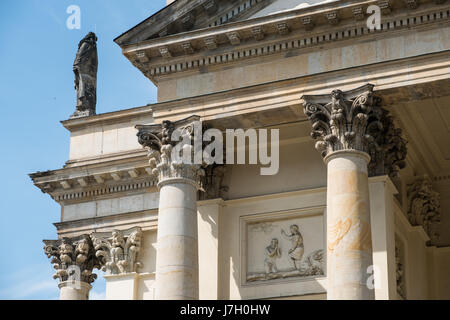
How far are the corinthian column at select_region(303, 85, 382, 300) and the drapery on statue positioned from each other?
1189 cm

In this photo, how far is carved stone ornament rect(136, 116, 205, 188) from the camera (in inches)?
1113

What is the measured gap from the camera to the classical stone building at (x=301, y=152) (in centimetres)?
2667

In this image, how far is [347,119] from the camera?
26734mm

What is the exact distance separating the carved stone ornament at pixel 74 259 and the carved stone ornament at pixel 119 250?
35 cm

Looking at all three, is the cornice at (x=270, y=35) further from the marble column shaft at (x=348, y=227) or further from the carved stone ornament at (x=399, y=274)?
the carved stone ornament at (x=399, y=274)

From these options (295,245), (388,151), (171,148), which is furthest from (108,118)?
(388,151)

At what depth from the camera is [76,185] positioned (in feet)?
117

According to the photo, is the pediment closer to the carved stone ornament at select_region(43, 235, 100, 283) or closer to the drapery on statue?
the drapery on statue

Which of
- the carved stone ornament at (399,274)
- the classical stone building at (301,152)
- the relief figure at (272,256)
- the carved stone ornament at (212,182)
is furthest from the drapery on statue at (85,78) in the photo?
the carved stone ornament at (399,274)

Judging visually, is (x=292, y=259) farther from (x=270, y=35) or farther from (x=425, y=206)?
(x=270, y=35)

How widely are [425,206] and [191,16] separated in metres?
9.19

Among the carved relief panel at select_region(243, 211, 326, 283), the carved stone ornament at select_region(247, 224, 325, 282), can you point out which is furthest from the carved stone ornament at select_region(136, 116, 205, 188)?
the carved stone ornament at select_region(247, 224, 325, 282)

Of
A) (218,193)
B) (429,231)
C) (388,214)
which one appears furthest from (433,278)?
(218,193)
